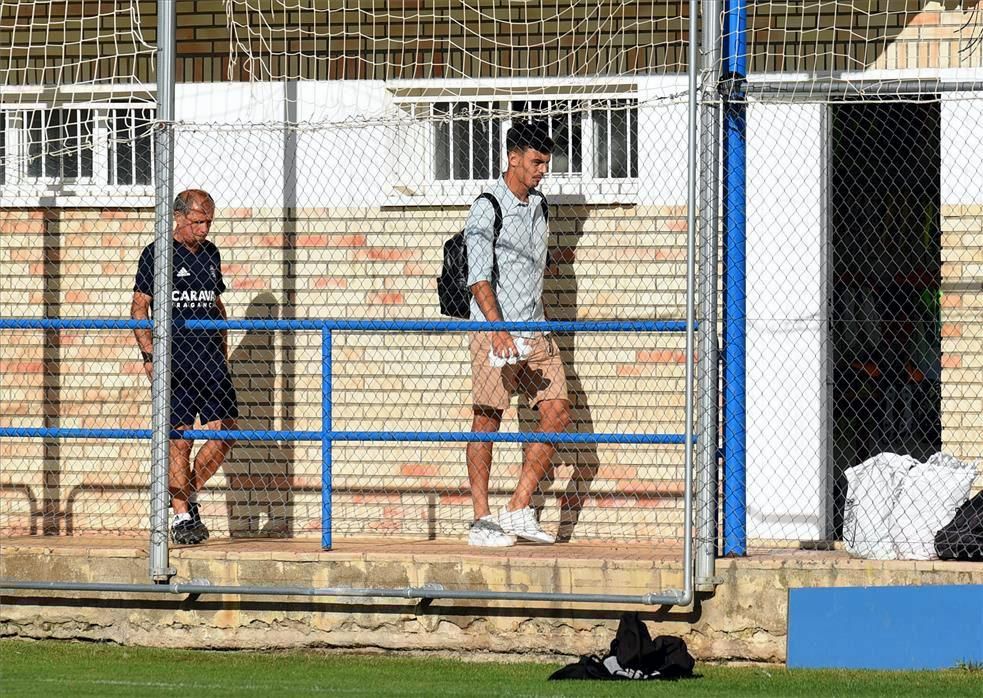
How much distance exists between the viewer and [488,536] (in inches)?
338

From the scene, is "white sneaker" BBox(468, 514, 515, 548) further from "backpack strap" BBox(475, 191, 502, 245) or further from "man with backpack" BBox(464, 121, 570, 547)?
"backpack strap" BBox(475, 191, 502, 245)

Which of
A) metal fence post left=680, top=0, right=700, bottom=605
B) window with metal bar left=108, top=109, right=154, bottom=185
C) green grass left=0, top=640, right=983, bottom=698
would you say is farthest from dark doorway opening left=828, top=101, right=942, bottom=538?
window with metal bar left=108, top=109, right=154, bottom=185

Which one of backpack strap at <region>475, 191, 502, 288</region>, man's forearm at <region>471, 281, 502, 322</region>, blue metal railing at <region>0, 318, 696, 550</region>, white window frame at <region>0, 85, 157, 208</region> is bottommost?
blue metal railing at <region>0, 318, 696, 550</region>

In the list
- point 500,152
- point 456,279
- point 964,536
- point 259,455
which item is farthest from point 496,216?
point 964,536

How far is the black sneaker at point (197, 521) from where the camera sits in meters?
8.92

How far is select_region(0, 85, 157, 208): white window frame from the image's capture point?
32.8 ft

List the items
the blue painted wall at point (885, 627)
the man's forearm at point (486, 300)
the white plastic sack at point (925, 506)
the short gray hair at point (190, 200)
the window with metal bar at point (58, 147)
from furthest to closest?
the window with metal bar at point (58, 147) < the short gray hair at point (190, 200) < the man's forearm at point (486, 300) < the white plastic sack at point (925, 506) < the blue painted wall at point (885, 627)

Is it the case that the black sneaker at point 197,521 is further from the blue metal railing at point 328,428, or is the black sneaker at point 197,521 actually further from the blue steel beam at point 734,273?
the blue steel beam at point 734,273

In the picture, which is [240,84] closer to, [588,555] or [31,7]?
[31,7]

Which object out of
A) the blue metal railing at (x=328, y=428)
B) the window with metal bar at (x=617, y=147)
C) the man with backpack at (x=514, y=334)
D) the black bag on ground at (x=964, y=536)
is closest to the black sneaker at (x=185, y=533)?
the blue metal railing at (x=328, y=428)

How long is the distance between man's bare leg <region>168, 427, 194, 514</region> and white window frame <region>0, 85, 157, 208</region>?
1656mm

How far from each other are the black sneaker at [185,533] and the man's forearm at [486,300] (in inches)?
70.9

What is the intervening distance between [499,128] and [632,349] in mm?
1407

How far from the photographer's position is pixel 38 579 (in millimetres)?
8539
